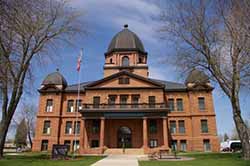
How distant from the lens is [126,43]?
43.8m

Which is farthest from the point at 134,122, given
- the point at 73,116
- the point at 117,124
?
the point at 73,116

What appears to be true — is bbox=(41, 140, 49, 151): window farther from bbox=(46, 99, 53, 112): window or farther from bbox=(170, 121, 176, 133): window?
bbox=(170, 121, 176, 133): window

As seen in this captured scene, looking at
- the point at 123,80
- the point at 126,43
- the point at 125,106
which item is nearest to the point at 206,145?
the point at 125,106

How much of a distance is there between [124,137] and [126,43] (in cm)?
1811

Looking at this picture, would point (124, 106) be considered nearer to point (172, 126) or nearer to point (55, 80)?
point (172, 126)

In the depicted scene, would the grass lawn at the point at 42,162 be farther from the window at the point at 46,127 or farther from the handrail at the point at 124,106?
the window at the point at 46,127

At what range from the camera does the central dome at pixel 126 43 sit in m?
43.2

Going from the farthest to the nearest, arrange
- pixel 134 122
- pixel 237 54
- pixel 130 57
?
1. pixel 130 57
2. pixel 134 122
3. pixel 237 54

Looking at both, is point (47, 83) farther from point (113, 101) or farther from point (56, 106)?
point (113, 101)

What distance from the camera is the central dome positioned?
43.2m

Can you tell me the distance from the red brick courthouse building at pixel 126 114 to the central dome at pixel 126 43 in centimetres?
568

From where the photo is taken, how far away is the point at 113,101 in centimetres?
3581

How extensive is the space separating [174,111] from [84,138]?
1509 cm

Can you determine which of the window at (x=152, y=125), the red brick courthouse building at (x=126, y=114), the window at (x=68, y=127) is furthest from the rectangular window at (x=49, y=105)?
the window at (x=152, y=125)
